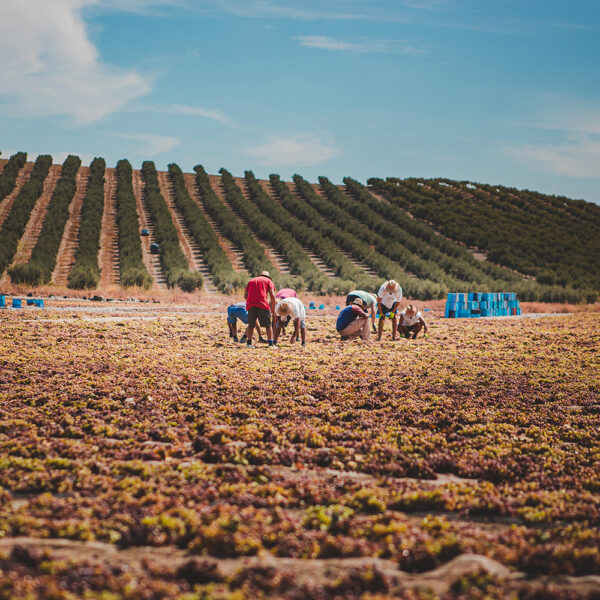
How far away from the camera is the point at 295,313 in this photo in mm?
13883

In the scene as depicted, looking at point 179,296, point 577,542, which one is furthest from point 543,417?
point 179,296

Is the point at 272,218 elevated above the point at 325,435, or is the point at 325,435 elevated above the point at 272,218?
the point at 272,218

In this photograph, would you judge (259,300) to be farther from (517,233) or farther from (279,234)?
(517,233)

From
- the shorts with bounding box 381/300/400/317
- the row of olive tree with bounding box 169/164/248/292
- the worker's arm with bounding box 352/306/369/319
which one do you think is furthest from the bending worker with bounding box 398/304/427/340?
the row of olive tree with bounding box 169/164/248/292

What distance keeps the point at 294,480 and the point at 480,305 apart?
23259 mm

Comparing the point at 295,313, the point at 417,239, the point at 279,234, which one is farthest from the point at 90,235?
the point at 295,313

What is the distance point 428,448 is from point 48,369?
266 inches

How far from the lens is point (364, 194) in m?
66.9

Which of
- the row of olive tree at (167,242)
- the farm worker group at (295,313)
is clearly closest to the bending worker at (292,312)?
the farm worker group at (295,313)

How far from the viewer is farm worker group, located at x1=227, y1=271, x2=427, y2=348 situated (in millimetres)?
13414

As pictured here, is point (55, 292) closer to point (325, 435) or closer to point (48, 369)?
point (48, 369)

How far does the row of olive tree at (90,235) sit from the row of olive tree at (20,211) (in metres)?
3.96

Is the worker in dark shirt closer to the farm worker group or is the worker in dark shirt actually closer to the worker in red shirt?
the farm worker group

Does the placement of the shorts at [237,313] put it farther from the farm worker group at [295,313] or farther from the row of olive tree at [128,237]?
the row of olive tree at [128,237]
